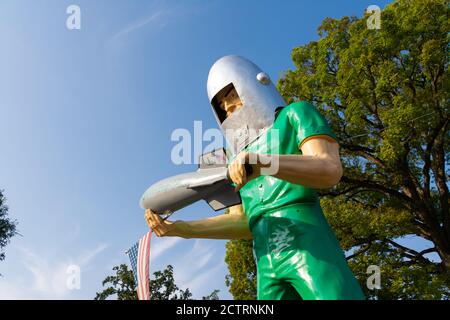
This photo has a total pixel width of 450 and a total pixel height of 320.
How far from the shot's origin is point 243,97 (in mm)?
3051

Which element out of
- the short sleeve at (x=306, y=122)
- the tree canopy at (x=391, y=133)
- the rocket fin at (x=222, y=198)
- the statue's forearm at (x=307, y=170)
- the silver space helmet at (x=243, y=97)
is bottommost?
the statue's forearm at (x=307, y=170)

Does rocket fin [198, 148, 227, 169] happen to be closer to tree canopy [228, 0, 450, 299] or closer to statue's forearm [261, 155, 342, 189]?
statue's forearm [261, 155, 342, 189]

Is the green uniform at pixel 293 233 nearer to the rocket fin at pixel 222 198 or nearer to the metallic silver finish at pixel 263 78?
the rocket fin at pixel 222 198

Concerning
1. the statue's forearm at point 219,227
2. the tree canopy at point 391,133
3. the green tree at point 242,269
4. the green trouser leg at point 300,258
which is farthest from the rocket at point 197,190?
the green tree at point 242,269

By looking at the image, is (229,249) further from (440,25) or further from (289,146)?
(289,146)

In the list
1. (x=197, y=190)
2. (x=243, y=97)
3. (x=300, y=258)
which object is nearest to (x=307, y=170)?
(x=300, y=258)

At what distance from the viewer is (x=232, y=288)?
1091 cm

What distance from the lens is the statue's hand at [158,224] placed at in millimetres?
2951

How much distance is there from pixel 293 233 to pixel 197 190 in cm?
68

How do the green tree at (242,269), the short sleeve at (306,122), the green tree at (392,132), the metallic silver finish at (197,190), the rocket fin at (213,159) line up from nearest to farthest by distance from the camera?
the short sleeve at (306,122), the metallic silver finish at (197,190), the rocket fin at (213,159), the green tree at (392,132), the green tree at (242,269)

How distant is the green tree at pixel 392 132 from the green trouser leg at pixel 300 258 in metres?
6.75

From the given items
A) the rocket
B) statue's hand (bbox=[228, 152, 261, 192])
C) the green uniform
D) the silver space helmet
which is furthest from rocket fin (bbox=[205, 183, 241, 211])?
statue's hand (bbox=[228, 152, 261, 192])

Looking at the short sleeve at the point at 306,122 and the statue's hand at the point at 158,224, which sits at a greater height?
the short sleeve at the point at 306,122
